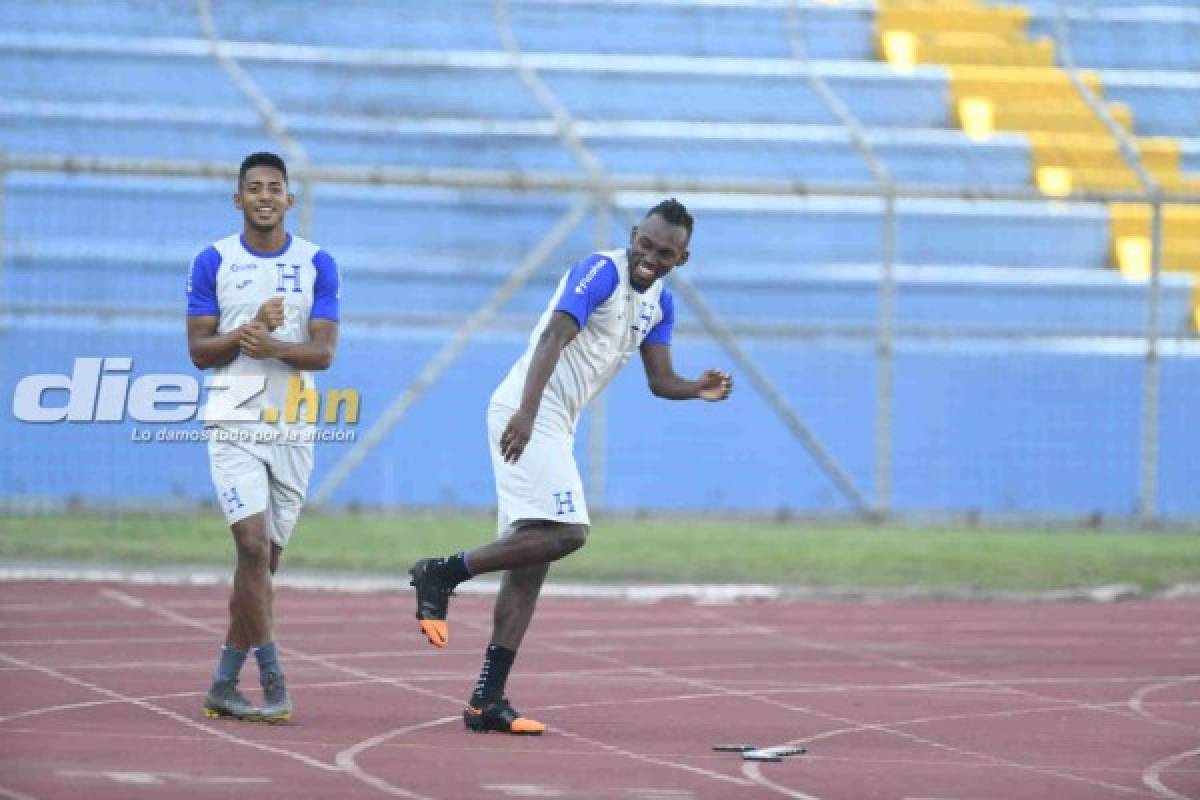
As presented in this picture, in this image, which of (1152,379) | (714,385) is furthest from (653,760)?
(1152,379)

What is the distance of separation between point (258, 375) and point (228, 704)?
1.29 metres

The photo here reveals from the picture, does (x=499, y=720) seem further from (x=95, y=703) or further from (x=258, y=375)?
(x=95, y=703)

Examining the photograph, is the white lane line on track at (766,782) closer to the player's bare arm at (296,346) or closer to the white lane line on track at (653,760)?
the white lane line on track at (653,760)

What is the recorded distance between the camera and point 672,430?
75.1ft

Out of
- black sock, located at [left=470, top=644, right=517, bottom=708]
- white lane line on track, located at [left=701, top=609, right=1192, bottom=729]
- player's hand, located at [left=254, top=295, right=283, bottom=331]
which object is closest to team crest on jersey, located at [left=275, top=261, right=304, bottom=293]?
player's hand, located at [left=254, top=295, right=283, bottom=331]

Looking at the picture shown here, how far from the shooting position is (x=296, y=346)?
10.7 metres

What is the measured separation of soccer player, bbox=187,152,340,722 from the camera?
1065 centimetres

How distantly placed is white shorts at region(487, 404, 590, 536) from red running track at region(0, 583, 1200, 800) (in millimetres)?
867

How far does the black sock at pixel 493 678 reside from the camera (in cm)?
1061

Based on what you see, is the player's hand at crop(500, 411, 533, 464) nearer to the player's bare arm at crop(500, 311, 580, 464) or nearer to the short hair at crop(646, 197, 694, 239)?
the player's bare arm at crop(500, 311, 580, 464)

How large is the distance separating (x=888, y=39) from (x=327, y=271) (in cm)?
1892

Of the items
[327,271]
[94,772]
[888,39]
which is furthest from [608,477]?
[94,772]

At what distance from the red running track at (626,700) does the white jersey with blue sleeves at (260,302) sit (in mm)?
1190

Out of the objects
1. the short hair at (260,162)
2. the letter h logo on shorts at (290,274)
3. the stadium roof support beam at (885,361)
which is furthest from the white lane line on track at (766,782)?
the stadium roof support beam at (885,361)
